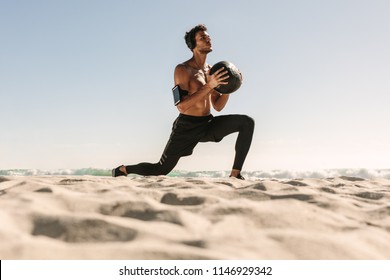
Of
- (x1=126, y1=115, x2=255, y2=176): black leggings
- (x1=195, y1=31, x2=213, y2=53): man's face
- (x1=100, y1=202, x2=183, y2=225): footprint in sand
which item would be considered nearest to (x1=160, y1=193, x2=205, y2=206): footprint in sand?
(x1=100, y1=202, x2=183, y2=225): footprint in sand

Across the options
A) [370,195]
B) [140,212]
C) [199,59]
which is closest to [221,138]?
[199,59]

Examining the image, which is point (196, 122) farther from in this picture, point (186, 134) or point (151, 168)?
point (151, 168)

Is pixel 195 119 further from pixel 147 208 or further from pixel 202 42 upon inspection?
pixel 147 208

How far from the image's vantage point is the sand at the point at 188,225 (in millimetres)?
1479

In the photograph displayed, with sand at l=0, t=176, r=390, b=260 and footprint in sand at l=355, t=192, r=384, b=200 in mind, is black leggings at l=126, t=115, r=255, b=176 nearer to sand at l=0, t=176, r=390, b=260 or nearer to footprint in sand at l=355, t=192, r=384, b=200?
footprint in sand at l=355, t=192, r=384, b=200

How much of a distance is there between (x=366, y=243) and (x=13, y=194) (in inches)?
75.2

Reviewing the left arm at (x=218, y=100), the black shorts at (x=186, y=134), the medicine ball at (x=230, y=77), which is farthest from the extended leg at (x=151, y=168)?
the medicine ball at (x=230, y=77)

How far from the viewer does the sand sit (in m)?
1.48

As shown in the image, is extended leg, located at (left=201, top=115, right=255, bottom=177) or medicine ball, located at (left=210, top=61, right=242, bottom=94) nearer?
medicine ball, located at (left=210, top=61, right=242, bottom=94)

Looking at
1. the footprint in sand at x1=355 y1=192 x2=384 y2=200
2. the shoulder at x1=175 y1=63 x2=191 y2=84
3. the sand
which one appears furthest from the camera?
the shoulder at x1=175 y1=63 x2=191 y2=84

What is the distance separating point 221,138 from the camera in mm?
5246
